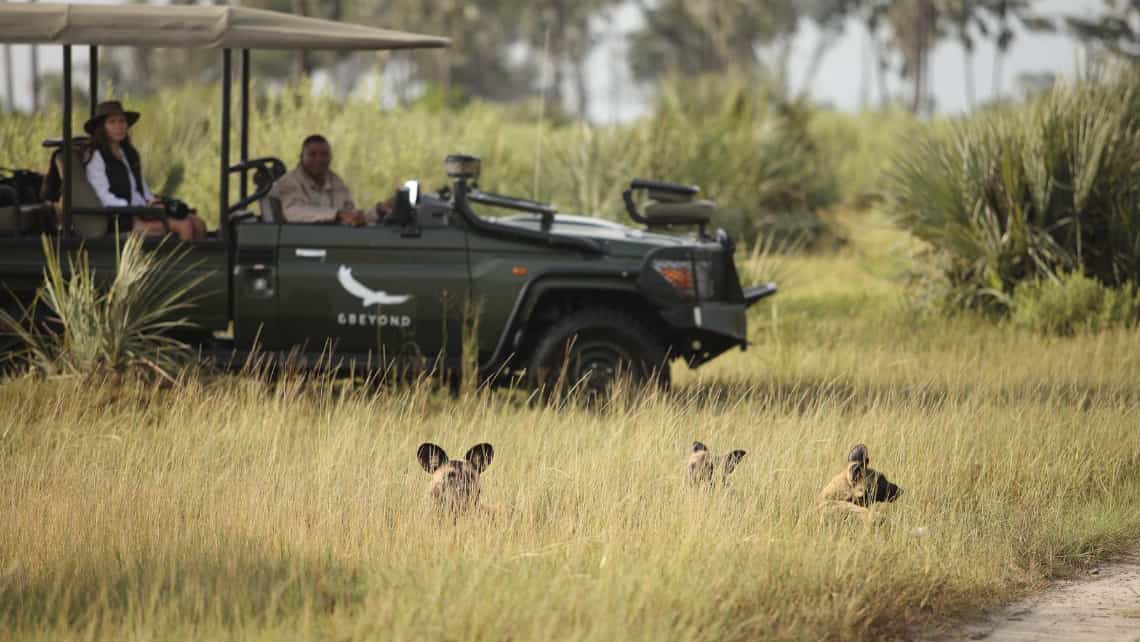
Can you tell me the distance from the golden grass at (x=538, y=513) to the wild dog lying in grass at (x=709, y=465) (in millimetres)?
121

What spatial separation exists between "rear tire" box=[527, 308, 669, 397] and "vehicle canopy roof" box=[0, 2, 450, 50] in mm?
1645

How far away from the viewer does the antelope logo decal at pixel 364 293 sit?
30.8ft

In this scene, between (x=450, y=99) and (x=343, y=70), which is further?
(x=343, y=70)

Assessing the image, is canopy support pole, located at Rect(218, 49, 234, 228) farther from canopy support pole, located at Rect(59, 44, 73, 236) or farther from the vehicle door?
canopy support pole, located at Rect(59, 44, 73, 236)

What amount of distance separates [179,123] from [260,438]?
9516 millimetres

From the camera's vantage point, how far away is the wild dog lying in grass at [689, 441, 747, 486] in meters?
7.17

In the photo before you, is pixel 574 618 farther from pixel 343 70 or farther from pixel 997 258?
pixel 343 70

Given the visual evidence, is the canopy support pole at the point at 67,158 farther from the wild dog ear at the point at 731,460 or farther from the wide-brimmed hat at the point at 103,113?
the wild dog ear at the point at 731,460

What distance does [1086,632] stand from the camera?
5.82m

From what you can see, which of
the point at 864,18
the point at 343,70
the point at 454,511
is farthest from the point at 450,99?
the point at 343,70

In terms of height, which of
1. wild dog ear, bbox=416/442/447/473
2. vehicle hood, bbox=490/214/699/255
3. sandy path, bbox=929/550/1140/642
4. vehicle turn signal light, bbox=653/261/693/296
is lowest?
sandy path, bbox=929/550/1140/642

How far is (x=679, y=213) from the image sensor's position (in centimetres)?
1023

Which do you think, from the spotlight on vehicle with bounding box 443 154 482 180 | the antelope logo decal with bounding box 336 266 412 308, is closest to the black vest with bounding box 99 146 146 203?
the antelope logo decal with bounding box 336 266 412 308

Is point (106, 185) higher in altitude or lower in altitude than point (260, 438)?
higher
